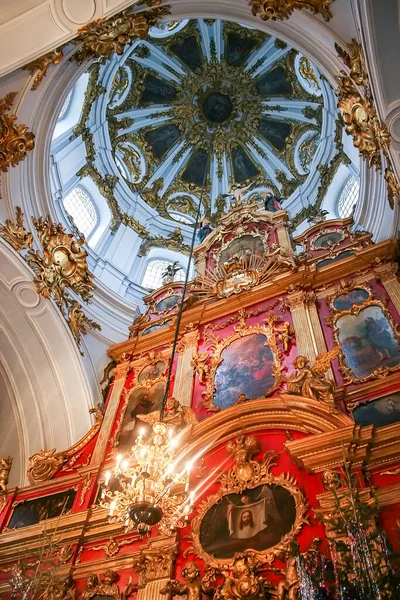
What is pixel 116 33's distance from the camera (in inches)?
419

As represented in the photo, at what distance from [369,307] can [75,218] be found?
968cm

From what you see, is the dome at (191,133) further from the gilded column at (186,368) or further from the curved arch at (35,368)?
the gilded column at (186,368)

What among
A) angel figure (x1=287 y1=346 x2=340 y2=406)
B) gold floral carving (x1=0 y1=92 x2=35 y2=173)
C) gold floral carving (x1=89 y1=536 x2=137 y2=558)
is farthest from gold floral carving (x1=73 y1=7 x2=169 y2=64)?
gold floral carving (x1=89 y1=536 x2=137 y2=558)

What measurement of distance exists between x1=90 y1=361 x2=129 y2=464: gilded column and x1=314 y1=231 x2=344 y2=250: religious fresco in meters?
5.48

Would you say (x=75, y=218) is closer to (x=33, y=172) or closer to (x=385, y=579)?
(x=33, y=172)

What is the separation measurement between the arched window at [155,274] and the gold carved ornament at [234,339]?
6.36 m

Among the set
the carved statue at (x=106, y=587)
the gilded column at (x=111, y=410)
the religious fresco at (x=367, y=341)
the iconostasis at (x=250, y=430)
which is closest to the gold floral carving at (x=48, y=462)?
the iconostasis at (x=250, y=430)

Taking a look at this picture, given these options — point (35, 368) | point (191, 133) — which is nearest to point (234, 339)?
point (35, 368)

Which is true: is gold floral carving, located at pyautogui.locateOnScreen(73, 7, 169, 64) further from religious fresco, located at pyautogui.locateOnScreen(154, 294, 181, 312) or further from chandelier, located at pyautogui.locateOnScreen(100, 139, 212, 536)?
chandelier, located at pyautogui.locateOnScreen(100, 139, 212, 536)

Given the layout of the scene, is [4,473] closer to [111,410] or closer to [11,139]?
[111,410]

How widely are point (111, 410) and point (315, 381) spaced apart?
15.6 ft

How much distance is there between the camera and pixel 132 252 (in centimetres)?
1778

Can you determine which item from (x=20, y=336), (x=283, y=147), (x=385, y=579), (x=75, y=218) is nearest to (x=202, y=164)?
(x=283, y=147)

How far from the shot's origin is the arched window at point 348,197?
16.0m
